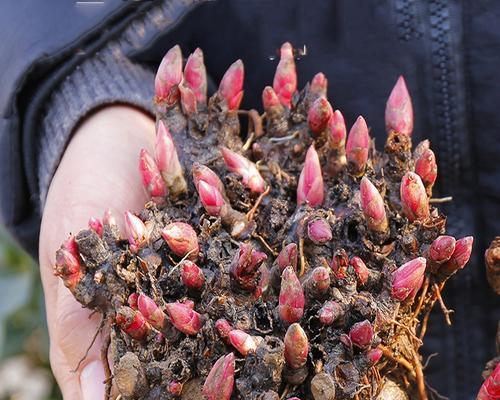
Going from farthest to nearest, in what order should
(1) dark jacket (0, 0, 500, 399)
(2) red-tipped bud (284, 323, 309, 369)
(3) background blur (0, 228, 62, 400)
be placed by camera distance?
(3) background blur (0, 228, 62, 400) < (1) dark jacket (0, 0, 500, 399) < (2) red-tipped bud (284, 323, 309, 369)

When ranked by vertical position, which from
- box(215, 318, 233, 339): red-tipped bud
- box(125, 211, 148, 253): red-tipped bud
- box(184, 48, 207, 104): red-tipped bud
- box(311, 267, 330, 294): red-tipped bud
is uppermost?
box(184, 48, 207, 104): red-tipped bud

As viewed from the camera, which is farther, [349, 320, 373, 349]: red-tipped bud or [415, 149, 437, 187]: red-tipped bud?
[415, 149, 437, 187]: red-tipped bud

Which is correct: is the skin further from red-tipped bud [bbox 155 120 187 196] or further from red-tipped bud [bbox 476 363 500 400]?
red-tipped bud [bbox 476 363 500 400]

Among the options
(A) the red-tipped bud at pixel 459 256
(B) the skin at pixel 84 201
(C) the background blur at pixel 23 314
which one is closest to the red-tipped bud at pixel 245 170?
(B) the skin at pixel 84 201

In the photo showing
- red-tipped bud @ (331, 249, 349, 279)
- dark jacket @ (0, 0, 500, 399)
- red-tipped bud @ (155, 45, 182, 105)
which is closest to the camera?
red-tipped bud @ (331, 249, 349, 279)

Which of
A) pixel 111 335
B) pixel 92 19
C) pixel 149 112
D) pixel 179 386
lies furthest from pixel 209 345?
pixel 92 19

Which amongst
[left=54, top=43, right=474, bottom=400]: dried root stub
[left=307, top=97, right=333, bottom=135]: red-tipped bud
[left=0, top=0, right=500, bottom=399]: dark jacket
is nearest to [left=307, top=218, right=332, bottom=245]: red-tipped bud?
[left=54, top=43, right=474, bottom=400]: dried root stub

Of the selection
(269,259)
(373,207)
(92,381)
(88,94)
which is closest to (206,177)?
(269,259)

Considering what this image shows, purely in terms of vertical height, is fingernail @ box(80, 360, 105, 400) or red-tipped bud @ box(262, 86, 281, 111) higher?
red-tipped bud @ box(262, 86, 281, 111)

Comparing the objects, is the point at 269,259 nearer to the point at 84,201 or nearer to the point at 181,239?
the point at 181,239
